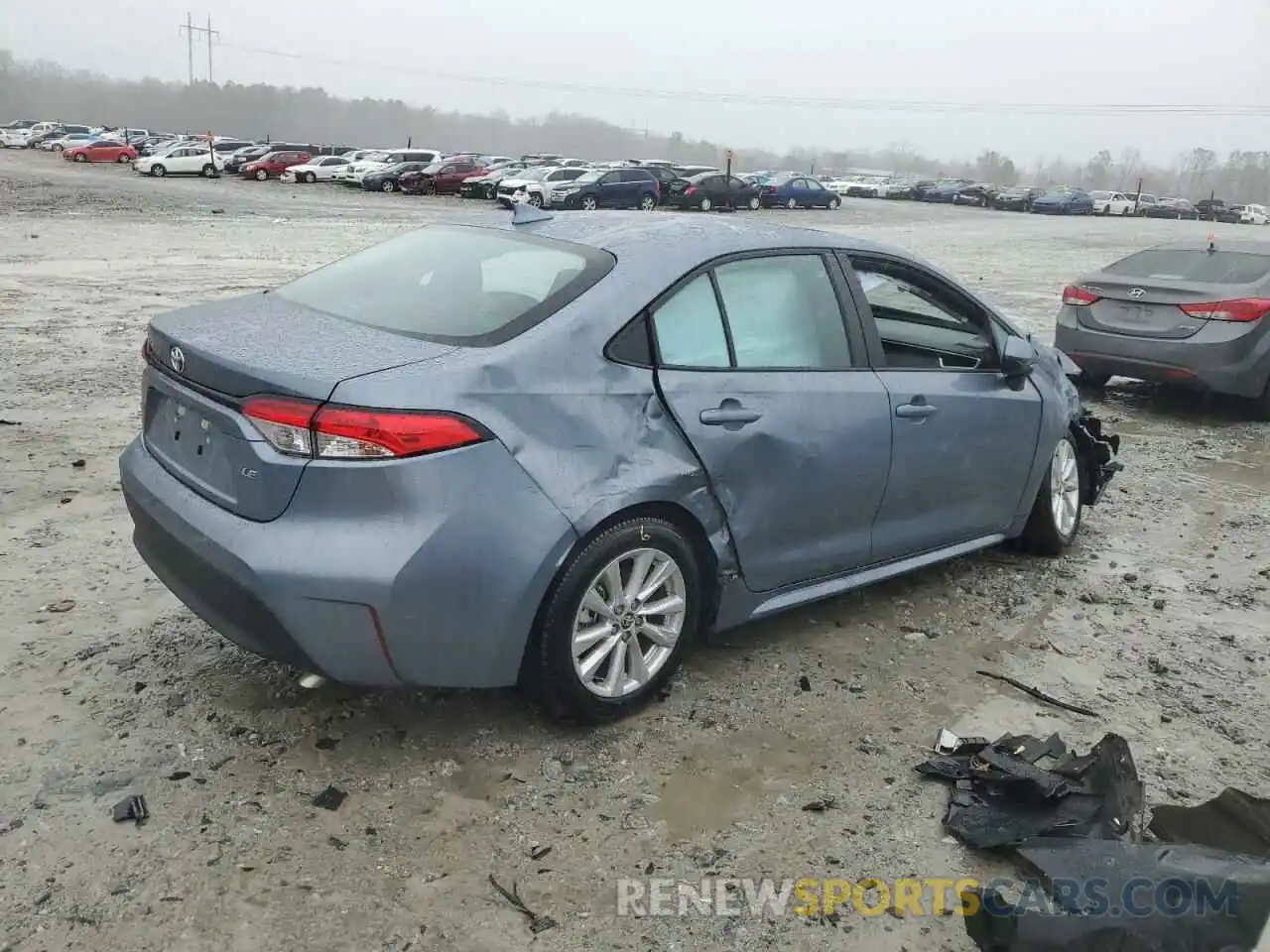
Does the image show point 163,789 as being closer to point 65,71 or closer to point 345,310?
point 345,310

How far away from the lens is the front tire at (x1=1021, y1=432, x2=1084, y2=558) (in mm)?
5246

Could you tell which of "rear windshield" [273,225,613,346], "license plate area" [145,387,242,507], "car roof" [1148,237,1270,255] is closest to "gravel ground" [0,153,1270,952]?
"license plate area" [145,387,242,507]

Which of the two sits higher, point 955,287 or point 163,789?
point 955,287

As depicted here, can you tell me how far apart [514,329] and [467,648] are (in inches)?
39.1

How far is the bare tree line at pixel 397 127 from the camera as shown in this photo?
133 meters

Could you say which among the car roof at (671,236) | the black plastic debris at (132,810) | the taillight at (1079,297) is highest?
the car roof at (671,236)

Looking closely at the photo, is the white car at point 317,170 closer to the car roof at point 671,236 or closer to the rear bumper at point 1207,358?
the rear bumper at point 1207,358

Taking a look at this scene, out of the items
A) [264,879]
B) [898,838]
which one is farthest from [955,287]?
[264,879]

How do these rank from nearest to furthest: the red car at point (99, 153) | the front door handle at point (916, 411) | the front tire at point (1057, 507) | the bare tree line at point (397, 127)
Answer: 1. the front door handle at point (916, 411)
2. the front tire at point (1057, 507)
3. the red car at point (99, 153)
4. the bare tree line at point (397, 127)

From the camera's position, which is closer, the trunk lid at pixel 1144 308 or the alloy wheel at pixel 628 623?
the alloy wheel at pixel 628 623

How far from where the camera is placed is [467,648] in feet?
10.4

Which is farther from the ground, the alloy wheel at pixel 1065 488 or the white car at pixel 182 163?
the white car at pixel 182 163

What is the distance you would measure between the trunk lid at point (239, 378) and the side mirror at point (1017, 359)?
2.61 metres

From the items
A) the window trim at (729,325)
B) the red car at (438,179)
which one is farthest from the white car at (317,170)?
the window trim at (729,325)
